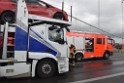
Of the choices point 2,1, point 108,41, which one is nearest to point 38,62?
point 2,1

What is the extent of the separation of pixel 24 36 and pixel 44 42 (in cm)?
100

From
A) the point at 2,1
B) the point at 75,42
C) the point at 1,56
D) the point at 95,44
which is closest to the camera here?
the point at 1,56

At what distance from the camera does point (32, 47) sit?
10.3 metres

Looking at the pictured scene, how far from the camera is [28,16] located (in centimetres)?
1036

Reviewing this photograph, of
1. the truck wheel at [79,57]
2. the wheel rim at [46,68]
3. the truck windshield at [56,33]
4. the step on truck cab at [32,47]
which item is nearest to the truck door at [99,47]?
the truck wheel at [79,57]

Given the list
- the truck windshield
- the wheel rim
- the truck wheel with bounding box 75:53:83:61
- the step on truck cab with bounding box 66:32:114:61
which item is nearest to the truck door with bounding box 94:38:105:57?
the step on truck cab with bounding box 66:32:114:61

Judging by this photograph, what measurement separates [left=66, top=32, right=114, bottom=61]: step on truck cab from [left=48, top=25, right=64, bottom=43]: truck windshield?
8555 millimetres

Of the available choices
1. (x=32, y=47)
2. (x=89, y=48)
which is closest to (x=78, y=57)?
(x=89, y=48)

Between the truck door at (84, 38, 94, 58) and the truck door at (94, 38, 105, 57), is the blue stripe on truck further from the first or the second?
the truck door at (94, 38, 105, 57)

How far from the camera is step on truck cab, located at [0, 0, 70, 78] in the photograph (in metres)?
9.73

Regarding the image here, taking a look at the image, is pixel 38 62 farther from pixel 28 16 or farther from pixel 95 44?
pixel 95 44

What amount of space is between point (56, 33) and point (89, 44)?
11371 mm

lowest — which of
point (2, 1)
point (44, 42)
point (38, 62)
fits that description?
point (38, 62)

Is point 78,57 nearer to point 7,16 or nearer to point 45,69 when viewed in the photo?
point 45,69
